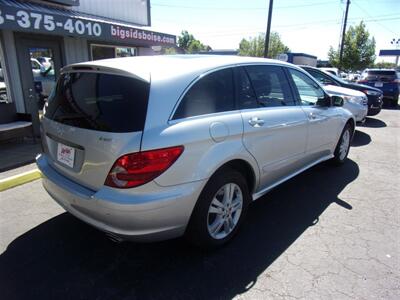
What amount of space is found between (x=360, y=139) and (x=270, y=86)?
5106 millimetres

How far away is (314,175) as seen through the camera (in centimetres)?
494

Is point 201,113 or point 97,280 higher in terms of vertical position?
point 201,113

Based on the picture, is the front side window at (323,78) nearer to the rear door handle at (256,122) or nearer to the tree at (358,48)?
the rear door handle at (256,122)

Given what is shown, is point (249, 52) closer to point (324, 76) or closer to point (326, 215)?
point (324, 76)

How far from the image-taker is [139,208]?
7.34 ft

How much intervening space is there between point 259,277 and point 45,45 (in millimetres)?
7014

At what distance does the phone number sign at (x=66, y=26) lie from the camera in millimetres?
5387

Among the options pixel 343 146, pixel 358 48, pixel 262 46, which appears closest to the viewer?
pixel 343 146

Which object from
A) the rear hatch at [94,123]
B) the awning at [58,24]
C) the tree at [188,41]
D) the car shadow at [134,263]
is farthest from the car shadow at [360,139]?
the tree at [188,41]

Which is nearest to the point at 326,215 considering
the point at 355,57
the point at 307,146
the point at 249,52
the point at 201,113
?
the point at 307,146

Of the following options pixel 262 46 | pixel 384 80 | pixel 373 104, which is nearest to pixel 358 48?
pixel 262 46

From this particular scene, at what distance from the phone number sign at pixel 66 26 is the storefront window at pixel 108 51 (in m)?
1.21

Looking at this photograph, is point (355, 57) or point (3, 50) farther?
point (355, 57)

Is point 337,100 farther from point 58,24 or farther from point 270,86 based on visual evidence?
point 58,24
